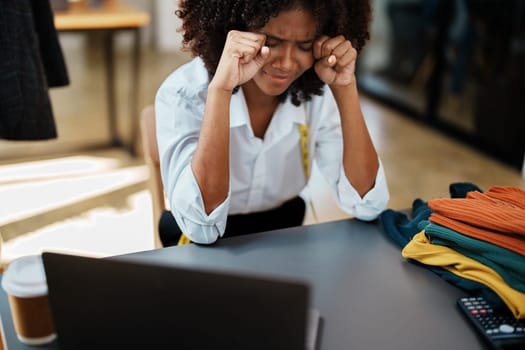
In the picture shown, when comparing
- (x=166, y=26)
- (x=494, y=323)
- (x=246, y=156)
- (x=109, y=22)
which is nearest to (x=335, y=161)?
(x=246, y=156)

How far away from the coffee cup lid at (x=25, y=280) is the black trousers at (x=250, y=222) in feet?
1.86

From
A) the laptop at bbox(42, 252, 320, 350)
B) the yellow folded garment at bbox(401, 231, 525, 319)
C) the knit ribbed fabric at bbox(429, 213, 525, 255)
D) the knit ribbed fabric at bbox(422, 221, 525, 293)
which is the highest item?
the laptop at bbox(42, 252, 320, 350)

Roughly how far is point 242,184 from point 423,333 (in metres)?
0.60

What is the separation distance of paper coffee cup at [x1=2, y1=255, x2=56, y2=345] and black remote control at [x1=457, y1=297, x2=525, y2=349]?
61 cm

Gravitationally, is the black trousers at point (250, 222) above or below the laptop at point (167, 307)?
below

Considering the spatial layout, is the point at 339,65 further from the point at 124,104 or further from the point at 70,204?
the point at 124,104

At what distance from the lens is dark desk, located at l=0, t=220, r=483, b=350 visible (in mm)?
868

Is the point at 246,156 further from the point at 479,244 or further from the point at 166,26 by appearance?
the point at 166,26

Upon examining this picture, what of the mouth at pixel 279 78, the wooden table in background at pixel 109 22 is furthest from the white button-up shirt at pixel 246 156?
the wooden table in background at pixel 109 22

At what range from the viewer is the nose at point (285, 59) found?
3.88 ft

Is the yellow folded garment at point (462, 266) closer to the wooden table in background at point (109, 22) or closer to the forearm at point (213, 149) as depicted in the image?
the forearm at point (213, 149)

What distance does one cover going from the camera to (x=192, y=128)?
49.3 inches

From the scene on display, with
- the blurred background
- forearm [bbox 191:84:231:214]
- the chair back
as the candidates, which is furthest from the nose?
the blurred background

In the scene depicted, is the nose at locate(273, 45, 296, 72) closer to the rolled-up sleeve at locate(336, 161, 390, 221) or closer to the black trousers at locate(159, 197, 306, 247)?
the rolled-up sleeve at locate(336, 161, 390, 221)
